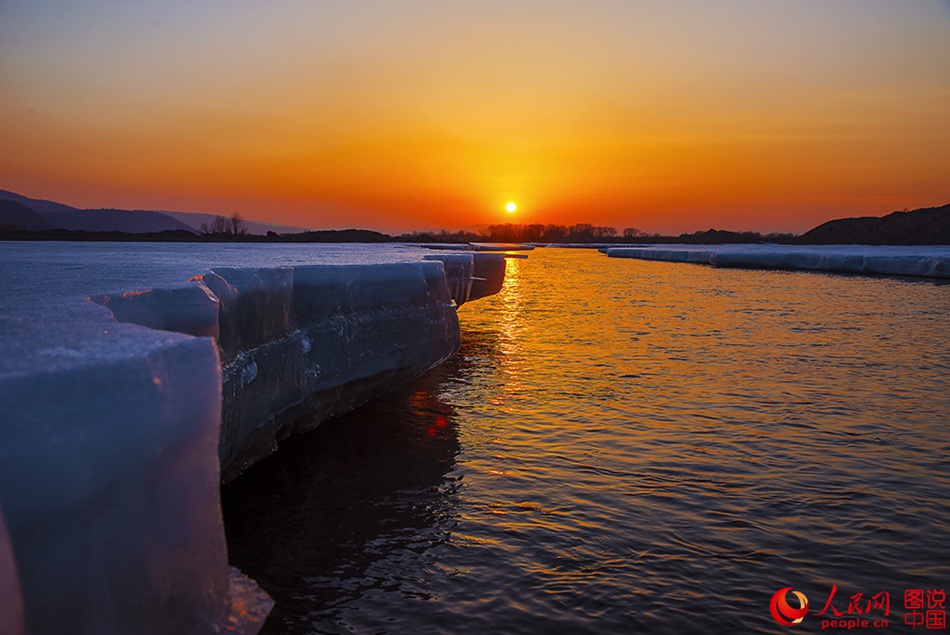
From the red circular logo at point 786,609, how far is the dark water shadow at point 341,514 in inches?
66.3

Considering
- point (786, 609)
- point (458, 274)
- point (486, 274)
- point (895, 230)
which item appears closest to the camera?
point (786, 609)

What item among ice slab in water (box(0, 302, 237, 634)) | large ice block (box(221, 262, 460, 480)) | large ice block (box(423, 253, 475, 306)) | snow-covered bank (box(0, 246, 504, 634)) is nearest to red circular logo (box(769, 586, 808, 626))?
snow-covered bank (box(0, 246, 504, 634))

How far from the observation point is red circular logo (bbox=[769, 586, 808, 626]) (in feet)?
10.7

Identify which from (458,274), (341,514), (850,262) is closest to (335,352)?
(341,514)

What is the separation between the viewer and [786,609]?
3.36 meters

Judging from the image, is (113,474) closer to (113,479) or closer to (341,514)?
(113,479)

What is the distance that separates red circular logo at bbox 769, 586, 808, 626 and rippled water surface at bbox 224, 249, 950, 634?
1.9 inches

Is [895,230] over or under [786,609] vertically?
over

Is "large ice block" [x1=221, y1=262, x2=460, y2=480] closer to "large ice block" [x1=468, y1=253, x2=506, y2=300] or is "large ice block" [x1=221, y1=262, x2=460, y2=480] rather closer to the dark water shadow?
the dark water shadow

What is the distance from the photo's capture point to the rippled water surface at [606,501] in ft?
11.3

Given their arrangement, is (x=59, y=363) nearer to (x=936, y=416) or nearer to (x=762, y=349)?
(x=936, y=416)

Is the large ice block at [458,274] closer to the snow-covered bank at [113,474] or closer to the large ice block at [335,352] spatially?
the large ice block at [335,352]

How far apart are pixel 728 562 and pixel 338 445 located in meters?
3.28

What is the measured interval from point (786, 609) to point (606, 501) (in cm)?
138
